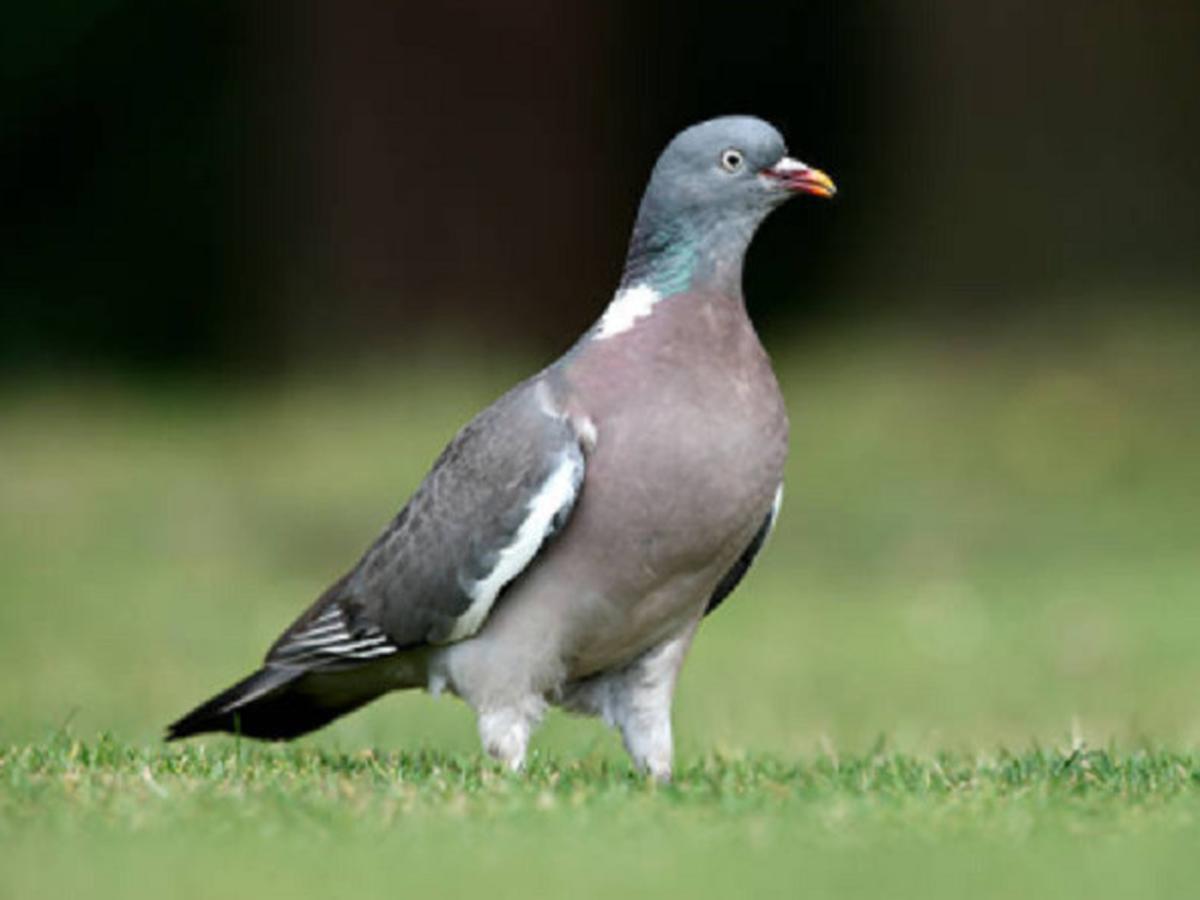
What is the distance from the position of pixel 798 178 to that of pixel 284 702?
80.8 inches

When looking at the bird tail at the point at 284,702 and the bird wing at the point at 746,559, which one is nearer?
the bird wing at the point at 746,559

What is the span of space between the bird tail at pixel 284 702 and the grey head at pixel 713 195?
137 cm

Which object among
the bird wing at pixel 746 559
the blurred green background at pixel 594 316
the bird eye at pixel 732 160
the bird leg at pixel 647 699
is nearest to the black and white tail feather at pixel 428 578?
the bird leg at pixel 647 699

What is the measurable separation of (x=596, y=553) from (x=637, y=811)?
4.19ft

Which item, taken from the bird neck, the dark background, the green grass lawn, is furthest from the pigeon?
the dark background

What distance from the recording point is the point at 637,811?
6234mm

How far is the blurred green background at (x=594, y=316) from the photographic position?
13.2 metres

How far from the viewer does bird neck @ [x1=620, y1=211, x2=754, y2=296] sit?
7.62 meters

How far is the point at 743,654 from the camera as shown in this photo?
13.2 m

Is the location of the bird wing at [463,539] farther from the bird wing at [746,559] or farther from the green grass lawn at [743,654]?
→ the bird wing at [746,559]

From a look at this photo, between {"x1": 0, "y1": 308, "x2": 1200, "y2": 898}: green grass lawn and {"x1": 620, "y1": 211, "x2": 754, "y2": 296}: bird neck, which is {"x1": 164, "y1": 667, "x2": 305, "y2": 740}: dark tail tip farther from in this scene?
{"x1": 620, "y1": 211, "x2": 754, "y2": 296}: bird neck

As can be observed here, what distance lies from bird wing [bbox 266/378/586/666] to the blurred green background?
1393 millimetres

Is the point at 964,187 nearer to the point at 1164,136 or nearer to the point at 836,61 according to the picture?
the point at 1164,136

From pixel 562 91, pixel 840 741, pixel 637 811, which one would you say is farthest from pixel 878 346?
pixel 637 811
